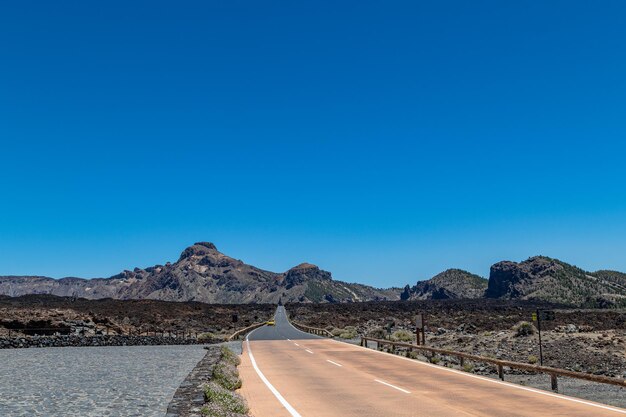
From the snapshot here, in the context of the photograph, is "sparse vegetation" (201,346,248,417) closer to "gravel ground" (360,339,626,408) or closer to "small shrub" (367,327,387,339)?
"gravel ground" (360,339,626,408)

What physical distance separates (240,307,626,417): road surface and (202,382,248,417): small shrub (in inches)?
22.8

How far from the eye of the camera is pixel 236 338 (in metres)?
53.3

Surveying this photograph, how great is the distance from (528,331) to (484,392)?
36446 mm

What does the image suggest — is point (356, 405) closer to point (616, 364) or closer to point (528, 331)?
point (616, 364)

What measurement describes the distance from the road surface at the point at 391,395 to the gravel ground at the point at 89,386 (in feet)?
9.72

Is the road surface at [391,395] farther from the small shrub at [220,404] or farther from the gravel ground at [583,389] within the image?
the gravel ground at [583,389]

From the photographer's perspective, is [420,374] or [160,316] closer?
[420,374]

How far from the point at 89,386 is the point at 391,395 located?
35.5 ft

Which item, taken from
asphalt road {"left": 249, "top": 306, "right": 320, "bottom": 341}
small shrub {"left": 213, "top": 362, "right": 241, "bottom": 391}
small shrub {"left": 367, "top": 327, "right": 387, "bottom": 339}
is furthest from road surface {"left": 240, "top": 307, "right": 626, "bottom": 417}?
asphalt road {"left": 249, "top": 306, "right": 320, "bottom": 341}

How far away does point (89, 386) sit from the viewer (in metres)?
19.4

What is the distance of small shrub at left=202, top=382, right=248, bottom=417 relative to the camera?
37.2ft

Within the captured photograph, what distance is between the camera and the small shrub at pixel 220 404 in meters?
11.3

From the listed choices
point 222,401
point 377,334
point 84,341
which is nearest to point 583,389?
point 222,401

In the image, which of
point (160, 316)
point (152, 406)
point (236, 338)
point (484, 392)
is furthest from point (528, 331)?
point (160, 316)
